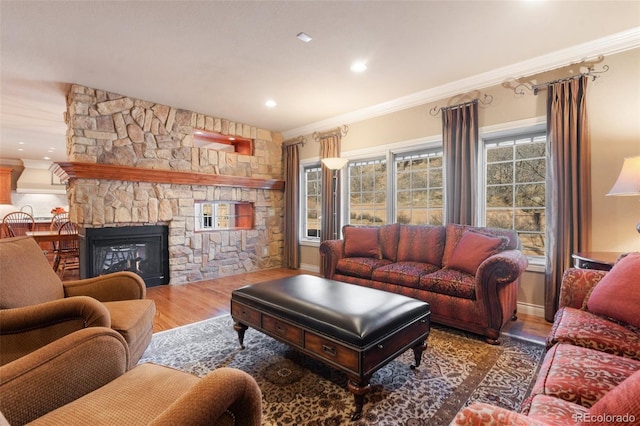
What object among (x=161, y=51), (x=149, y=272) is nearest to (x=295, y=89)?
(x=161, y=51)

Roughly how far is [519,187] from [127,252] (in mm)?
5236

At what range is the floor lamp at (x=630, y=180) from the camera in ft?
6.89

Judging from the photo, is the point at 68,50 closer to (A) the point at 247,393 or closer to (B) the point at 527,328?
(A) the point at 247,393

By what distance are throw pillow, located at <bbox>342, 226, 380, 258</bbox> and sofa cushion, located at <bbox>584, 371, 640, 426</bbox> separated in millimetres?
3112

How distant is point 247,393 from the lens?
830mm

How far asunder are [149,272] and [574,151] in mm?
5467

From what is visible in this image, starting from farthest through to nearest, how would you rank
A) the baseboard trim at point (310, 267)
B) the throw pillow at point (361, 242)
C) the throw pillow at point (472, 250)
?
the baseboard trim at point (310, 267) < the throw pillow at point (361, 242) < the throw pillow at point (472, 250)

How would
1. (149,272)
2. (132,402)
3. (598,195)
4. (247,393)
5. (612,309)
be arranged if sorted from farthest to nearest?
(149,272)
(598,195)
(612,309)
(132,402)
(247,393)

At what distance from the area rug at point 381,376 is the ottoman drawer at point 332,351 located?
25cm

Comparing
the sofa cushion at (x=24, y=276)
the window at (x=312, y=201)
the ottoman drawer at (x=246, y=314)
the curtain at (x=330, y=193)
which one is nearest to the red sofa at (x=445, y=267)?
the curtain at (x=330, y=193)

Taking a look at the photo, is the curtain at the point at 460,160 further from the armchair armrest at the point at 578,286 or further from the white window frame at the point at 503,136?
the armchair armrest at the point at 578,286

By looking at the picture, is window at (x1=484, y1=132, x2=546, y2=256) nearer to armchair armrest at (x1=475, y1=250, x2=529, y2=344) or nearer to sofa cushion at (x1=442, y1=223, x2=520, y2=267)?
sofa cushion at (x1=442, y1=223, x2=520, y2=267)

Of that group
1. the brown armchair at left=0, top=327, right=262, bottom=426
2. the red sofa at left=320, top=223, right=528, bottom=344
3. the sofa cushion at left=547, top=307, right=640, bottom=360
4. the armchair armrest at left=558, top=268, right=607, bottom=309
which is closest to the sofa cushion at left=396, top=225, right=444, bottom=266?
the red sofa at left=320, top=223, right=528, bottom=344

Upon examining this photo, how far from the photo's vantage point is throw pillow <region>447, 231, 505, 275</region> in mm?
2768
